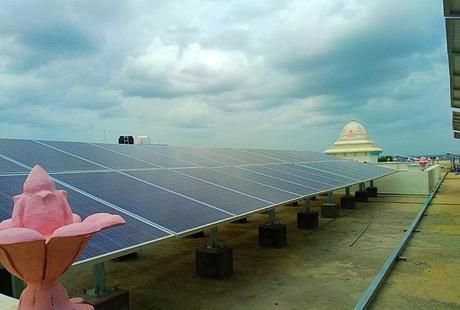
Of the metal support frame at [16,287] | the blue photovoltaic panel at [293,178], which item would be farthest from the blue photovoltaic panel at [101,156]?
the blue photovoltaic panel at [293,178]

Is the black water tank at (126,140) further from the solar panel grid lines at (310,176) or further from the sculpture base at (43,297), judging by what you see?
the sculpture base at (43,297)

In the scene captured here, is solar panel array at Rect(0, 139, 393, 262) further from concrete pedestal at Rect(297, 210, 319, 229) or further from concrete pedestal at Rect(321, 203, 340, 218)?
concrete pedestal at Rect(321, 203, 340, 218)

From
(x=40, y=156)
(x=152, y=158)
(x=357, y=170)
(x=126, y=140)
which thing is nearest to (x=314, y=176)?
(x=152, y=158)

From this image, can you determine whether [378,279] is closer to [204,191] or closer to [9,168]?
[204,191]

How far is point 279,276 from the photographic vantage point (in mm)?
10227

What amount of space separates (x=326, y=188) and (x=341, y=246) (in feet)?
6.78

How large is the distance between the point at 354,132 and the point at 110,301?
38329 mm

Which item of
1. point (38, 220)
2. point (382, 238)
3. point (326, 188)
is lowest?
point (382, 238)

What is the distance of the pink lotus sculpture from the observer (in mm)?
2545

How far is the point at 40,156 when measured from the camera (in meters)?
9.25

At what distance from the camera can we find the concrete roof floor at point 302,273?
8555mm

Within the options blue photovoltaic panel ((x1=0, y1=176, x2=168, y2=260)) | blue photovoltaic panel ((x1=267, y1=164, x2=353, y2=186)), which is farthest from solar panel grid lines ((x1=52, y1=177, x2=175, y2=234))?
blue photovoltaic panel ((x1=267, y1=164, x2=353, y2=186))

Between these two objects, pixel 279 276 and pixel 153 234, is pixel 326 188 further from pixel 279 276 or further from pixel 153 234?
pixel 153 234

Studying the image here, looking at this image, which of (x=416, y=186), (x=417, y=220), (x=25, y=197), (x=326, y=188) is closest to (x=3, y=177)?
(x=25, y=197)
